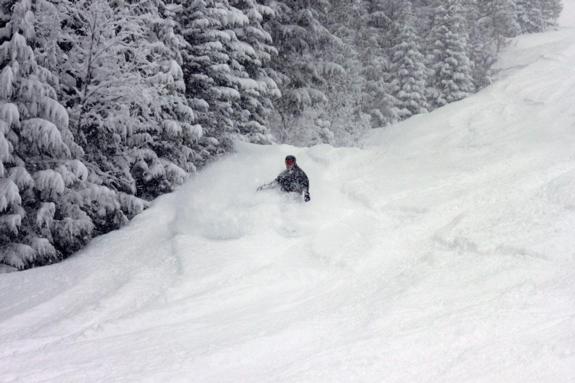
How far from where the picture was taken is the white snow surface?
480 cm

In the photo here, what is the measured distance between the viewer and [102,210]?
11.1 metres

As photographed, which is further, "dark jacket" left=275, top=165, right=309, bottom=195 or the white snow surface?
"dark jacket" left=275, top=165, right=309, bottom=195

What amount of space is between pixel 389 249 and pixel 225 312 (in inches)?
121

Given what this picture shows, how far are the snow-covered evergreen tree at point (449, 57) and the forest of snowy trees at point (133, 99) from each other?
8128 mm

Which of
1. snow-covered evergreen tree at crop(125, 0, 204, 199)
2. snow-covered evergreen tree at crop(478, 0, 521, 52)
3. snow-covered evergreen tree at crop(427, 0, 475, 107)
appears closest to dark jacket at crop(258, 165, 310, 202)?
snow-covered evergreen tree at crop(125, 0, 204, 199)

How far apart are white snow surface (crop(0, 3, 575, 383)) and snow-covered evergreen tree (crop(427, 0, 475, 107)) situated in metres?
17.8

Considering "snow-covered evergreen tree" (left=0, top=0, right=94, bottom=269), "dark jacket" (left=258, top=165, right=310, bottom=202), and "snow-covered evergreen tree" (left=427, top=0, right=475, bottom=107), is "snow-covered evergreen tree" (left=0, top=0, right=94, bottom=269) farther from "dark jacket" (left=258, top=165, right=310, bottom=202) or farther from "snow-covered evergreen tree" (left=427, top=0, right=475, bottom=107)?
"snow-covered evergreen tree" (left=427, top=0, right=475, bottom=107)

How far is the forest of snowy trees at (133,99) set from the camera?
971cm

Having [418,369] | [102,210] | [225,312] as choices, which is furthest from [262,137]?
[418,369]

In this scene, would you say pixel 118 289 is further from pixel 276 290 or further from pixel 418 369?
pixel 418 369

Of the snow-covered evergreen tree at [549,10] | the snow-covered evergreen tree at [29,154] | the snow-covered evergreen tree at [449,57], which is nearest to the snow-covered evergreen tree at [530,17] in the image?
the snow-covered evergreen tree at [549,10]

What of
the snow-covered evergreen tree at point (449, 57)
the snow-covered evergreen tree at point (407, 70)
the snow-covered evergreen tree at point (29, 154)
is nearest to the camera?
the snow-covered evergreen tree at point (29, 154)

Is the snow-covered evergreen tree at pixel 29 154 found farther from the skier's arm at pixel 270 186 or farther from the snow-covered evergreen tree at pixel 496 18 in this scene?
the snow-covered evergreen tree at pixel 496 18

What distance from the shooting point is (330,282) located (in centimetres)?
738
